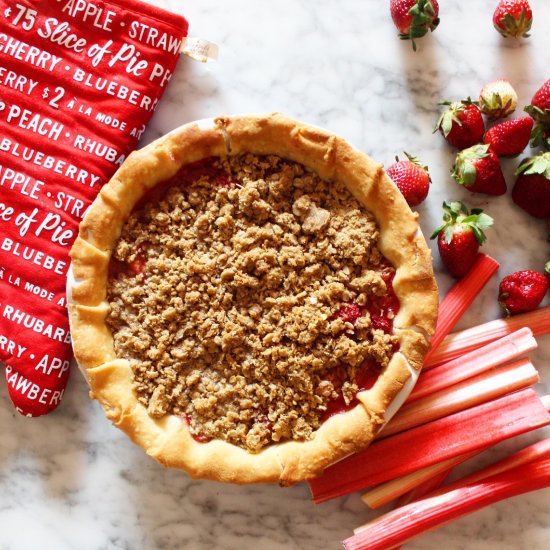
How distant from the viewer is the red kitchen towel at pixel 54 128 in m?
2.11

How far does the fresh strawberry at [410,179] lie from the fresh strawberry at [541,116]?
0.34 meters

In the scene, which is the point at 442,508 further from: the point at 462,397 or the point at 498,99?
the point at 498,99

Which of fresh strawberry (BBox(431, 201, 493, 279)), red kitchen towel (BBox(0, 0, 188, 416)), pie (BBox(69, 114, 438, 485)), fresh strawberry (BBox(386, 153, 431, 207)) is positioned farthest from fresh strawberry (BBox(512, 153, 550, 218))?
red kitchen towel (BBox(0, 0, 188, 416))

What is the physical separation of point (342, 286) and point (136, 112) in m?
0.77

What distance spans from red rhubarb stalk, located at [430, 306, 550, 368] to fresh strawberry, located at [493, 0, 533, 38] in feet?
2.71

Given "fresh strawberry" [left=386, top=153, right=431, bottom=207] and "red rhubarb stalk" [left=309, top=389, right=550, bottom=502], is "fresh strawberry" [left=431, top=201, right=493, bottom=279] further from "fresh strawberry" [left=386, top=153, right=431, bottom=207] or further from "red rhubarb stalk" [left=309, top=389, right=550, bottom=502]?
"red rhubarb stalk" [left=309, top=389, right=550, bottom=502]

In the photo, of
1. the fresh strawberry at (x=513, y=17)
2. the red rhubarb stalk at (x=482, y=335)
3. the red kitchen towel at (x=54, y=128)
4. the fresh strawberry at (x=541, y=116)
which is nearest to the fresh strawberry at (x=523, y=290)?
the red rhubarb stalk at (x=482, y=335)

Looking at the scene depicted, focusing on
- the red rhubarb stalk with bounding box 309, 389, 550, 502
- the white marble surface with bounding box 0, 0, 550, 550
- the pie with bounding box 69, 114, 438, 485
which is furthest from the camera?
the white marble surface with bounding box 0, 0, 550, 550

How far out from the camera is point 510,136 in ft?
6.99

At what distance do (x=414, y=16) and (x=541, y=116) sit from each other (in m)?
Answer: 0.47

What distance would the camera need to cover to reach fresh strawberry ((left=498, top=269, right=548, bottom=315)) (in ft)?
7.05

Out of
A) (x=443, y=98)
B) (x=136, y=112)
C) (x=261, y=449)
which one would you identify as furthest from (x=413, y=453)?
(x=136, y=112)

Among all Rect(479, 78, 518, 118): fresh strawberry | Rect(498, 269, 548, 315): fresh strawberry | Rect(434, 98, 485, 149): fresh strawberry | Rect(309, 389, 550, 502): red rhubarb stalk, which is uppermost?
Rect(479, 78, 518, 118): fresh strawberry

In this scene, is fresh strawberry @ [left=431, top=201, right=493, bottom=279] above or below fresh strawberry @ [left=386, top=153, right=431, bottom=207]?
below
